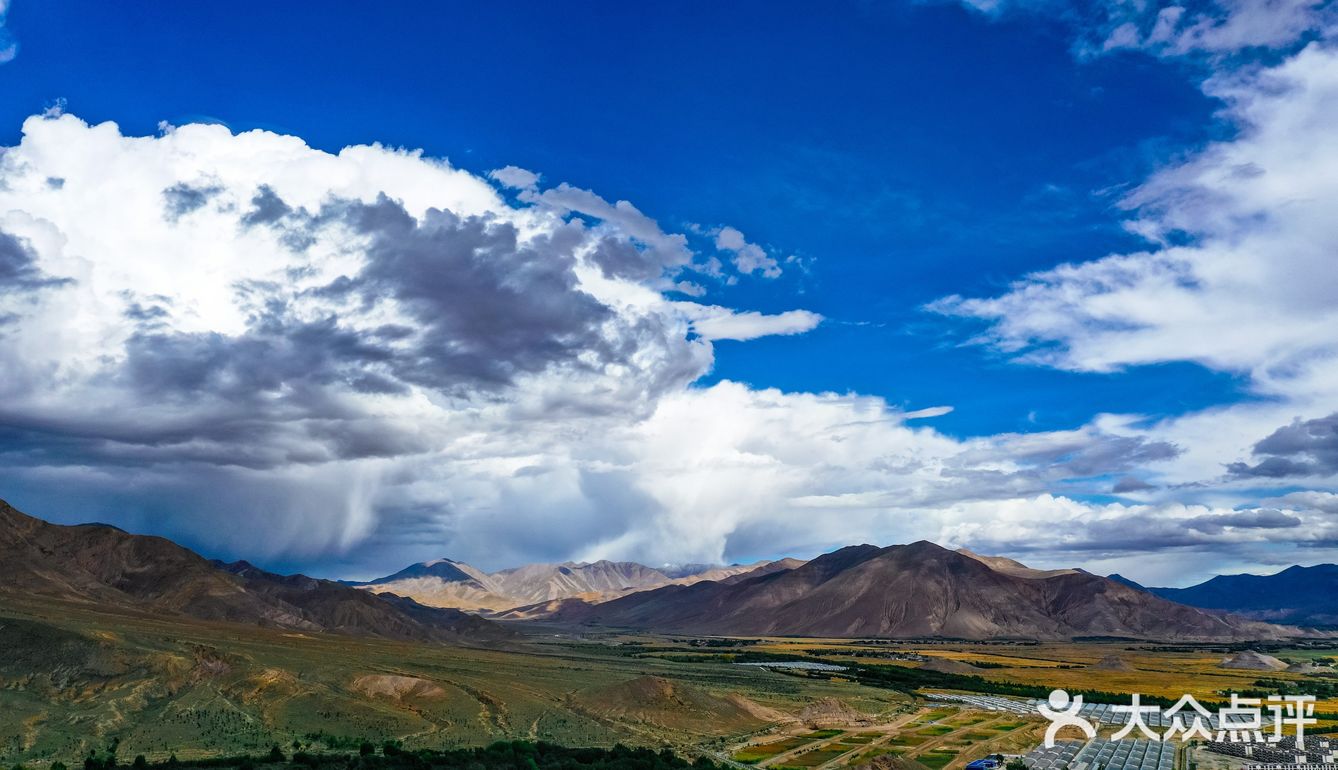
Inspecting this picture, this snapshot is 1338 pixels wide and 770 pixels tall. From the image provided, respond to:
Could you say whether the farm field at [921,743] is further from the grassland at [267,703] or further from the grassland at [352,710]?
the grassland at [267,703]

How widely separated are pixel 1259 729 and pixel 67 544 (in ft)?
691

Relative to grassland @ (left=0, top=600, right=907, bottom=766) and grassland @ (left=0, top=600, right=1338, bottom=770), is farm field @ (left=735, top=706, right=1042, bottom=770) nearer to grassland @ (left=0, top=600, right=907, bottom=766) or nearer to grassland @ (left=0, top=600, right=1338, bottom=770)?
grassland @ (left=0, top=600, right=1338, bottom=770)

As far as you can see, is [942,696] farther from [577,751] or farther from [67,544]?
[67,544]

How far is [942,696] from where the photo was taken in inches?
5212

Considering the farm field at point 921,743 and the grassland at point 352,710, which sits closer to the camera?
the grassland at point 352,710

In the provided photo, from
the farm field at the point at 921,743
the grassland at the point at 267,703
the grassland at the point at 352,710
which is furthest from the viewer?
the farm field at the point at 921,743

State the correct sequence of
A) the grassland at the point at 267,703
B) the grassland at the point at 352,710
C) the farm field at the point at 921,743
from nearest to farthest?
the grassland at the point at 267,703, the grassland at the point at 352,710, the farm field at the point at 921,743

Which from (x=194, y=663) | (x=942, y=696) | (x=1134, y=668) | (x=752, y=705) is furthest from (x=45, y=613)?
(x=1134, y=668)

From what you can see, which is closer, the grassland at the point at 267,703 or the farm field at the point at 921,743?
the grassland at the point at 267,703

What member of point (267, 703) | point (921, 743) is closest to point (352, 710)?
point (267, 703)

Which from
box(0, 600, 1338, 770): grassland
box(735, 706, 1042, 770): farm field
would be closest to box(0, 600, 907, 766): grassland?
box(0, 600, 1338, 770): grassland

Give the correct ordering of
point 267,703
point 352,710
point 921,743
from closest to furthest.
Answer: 1. point 352,710
2. point 267,703
3. point 921,743

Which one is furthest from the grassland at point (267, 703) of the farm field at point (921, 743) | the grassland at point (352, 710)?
the farm field at point (921, 743)

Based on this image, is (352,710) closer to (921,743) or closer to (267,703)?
(267,703)
